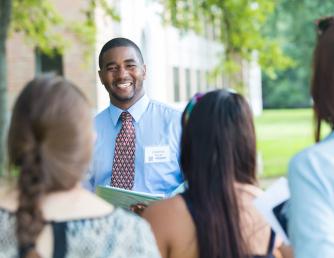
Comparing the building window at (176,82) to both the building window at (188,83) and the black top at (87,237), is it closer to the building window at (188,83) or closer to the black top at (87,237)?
the building window at (188,83)

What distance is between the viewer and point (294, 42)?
132 feet

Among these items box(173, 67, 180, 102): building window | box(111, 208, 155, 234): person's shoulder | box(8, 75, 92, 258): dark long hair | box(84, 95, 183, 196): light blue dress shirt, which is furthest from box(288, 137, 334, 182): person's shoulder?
box(173, 67, 180, 102): building window

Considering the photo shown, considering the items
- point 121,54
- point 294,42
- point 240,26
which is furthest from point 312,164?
point 294,42

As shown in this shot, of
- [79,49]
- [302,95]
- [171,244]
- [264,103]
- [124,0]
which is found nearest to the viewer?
[171,244]

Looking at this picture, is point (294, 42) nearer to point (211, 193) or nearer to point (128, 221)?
point (211, 193)

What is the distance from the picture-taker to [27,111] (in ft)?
6.58

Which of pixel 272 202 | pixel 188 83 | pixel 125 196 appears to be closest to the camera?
pixel 272 202

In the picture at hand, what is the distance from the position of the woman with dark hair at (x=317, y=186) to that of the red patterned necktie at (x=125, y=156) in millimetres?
2214

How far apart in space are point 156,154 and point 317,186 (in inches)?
90.7

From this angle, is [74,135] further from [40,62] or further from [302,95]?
[302,95]

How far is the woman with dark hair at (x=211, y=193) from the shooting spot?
93.6 inches

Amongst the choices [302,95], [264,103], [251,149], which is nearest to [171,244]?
[251,149]

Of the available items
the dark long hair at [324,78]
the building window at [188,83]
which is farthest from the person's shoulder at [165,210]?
the building window at [188,83]

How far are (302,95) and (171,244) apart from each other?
61.8 metres
